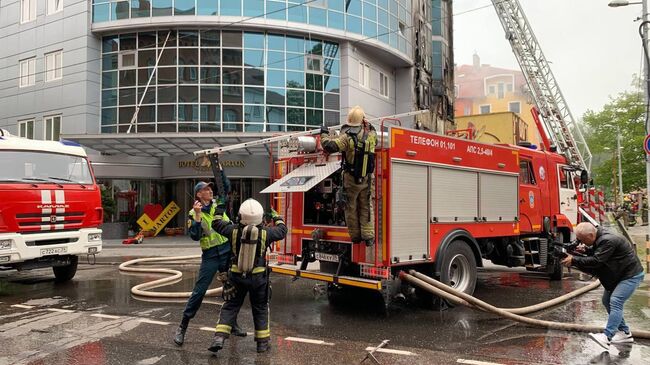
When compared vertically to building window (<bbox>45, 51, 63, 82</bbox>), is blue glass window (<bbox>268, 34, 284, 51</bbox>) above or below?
above

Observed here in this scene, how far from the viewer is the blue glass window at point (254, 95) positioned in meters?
23.6

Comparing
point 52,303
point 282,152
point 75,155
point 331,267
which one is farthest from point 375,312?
point 75,155

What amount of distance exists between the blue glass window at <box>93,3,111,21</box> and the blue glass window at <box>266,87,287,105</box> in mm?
8443

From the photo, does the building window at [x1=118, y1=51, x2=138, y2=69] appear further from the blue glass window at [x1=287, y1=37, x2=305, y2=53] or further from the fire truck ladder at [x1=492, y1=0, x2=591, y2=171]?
the fire truck ladder at [x1=492, y1=0, x2=591, y2=171]

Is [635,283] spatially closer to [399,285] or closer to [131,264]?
[399,285]

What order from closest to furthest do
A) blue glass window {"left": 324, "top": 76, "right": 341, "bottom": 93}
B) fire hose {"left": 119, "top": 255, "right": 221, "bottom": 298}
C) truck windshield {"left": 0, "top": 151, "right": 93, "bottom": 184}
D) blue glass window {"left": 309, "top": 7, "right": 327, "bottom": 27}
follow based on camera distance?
fire hose {"left": 119, "top": 255, "right": 221, "bottom": 298} → truck windshield {"left": 0, "top": 151, "right": 93, "bottom": 184} → blue glass window {"left": 309, "top": 7, "right": 327, "bottom": 27} → blue glass window {"left": 324, "top": 76, "right": 341, "bottom": 93}

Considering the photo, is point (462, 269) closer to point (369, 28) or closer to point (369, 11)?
point (369, 28)

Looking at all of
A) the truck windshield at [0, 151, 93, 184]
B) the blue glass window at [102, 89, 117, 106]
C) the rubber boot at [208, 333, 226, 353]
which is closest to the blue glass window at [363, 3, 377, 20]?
the blue glass window at [102, 89, 117, 106]

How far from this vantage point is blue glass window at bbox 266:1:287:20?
2358 cm

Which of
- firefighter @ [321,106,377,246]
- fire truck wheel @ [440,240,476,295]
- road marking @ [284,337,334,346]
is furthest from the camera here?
fire truck wheel @ [440,240,476,295]

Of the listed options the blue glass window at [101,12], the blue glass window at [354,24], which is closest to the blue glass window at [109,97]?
the blue glass window at [101,12]

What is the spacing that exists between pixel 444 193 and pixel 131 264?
802cm

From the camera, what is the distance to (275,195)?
25.9 ft

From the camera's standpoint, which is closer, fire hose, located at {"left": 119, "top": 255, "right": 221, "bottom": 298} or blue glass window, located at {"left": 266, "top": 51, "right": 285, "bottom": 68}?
fire hose, located at {"left": 119, "top": 255, "right": 221, "bottom": 298}
